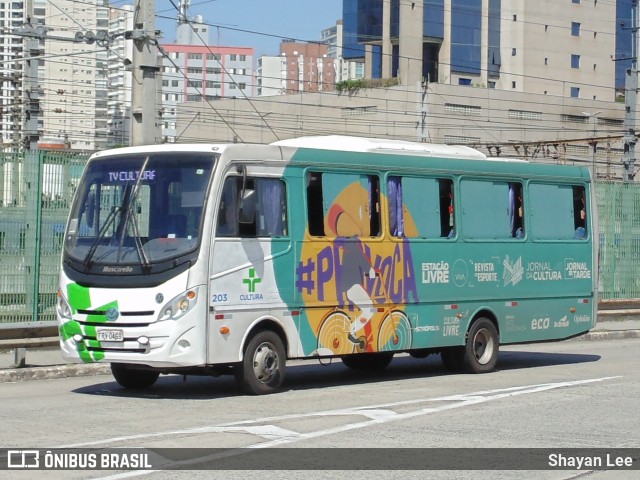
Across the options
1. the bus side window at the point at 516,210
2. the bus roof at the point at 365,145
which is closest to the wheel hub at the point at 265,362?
the bus roof at the point at 365,145

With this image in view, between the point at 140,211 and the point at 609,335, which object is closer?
the point at 140,211

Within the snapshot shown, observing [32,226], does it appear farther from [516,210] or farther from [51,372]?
[516,210]

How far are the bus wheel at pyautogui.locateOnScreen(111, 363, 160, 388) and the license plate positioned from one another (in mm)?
982

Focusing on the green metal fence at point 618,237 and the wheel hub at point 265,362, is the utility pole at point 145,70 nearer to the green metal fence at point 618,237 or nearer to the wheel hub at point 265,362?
the wheel hub at point 265,362

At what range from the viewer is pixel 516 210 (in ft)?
61.2

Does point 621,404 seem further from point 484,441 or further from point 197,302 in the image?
point 197,302

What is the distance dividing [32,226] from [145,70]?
3527 mm

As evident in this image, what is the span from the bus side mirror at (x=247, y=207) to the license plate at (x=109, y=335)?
1864 millimetres

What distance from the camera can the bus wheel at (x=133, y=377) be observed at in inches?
595

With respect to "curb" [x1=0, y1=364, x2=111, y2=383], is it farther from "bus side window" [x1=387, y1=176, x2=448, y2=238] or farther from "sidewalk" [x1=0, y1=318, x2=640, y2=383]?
"bus side window" [x1=387, y1=176, x2=448, y2=238]

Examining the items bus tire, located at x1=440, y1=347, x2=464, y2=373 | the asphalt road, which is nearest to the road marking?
the asphalt road

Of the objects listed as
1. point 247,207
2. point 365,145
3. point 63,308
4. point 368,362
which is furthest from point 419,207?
point 63,308

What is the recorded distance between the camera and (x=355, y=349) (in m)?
15.8

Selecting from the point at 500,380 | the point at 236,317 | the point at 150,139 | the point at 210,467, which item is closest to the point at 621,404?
the point at 500,380
